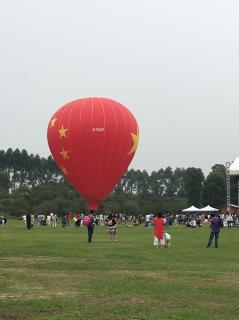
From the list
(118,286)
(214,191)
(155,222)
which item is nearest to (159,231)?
(155,222)

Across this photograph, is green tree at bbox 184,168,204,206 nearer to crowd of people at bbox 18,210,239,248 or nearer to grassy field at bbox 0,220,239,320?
crowd of people at bbox 18,210,239,248

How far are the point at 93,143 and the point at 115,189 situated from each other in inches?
3603

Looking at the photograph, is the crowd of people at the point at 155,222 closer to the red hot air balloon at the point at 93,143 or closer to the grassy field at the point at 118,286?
the red hot air balloon at the point at 93,143

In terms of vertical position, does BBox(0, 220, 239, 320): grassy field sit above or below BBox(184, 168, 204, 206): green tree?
below

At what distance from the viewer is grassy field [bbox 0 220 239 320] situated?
31.2ft

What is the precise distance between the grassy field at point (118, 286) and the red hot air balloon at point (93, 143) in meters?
22.4

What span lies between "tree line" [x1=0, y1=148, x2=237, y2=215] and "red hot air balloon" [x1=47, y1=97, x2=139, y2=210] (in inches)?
A: 1782

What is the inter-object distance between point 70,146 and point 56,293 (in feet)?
104

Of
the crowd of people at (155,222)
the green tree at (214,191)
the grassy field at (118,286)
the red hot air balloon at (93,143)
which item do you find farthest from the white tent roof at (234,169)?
the green tree at (214,191)

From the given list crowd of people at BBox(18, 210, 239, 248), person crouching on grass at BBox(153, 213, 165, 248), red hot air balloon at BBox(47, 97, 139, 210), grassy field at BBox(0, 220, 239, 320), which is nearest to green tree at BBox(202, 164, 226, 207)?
crowd of people at BBox(18, 210, 239, 248)

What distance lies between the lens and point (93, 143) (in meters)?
42.4

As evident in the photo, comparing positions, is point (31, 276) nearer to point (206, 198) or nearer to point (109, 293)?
point (109, 293)

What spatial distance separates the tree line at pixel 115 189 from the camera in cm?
9344

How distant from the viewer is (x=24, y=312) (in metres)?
9.41
